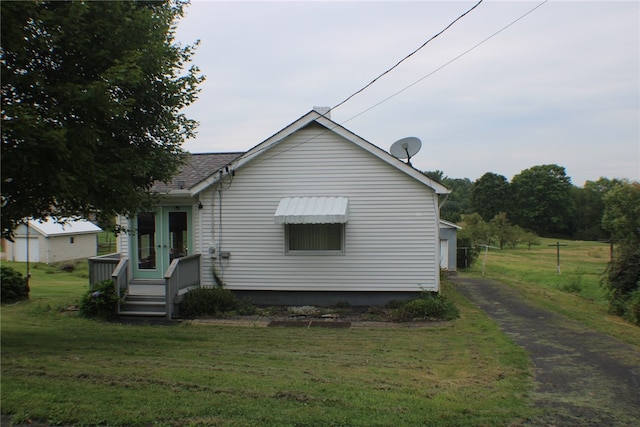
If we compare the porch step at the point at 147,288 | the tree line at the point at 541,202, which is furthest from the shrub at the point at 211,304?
the tree line at the point at 541,202

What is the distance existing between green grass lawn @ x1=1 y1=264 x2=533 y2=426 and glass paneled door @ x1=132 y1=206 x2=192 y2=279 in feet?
11.9

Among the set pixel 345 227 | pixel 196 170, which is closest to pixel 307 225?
pixel 345 227

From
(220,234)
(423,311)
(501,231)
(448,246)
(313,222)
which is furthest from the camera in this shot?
(501,231)

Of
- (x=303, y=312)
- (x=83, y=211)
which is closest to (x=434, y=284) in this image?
(x=303, y=312)

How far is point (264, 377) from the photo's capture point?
6086 millimetres

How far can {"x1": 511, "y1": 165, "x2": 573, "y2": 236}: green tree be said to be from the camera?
84.8 meters

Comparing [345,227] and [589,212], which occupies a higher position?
[589,212]

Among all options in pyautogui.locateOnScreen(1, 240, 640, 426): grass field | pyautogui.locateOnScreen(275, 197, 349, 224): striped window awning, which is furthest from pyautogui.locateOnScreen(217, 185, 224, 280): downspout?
pyautogui.locateOnScreen(1, 240, 640, 426): grass field

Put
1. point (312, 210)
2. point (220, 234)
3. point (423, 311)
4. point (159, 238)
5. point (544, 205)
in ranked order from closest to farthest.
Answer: point (423, 311)
point (312, 210)
point (220, 234)
point (159, 238)
point (544, 205)

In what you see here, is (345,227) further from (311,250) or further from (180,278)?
(180,278)

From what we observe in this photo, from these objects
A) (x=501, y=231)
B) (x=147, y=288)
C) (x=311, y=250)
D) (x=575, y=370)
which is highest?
(x=501, y=231)

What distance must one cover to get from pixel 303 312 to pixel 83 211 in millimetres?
6206

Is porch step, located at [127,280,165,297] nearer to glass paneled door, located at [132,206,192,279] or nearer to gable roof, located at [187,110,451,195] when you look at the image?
glass paneled door, located at [132,206,192,279]

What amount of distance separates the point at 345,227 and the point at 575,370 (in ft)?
23.1
